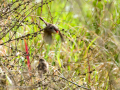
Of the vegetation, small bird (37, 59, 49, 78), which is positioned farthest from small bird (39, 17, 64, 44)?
small bird (37, 59, 49, 78)

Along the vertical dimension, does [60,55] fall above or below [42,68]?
above

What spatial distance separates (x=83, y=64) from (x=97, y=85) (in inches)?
15.9

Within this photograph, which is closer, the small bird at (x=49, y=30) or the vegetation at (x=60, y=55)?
the small bird at (x=49, y=30)

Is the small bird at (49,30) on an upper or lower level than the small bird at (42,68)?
upper

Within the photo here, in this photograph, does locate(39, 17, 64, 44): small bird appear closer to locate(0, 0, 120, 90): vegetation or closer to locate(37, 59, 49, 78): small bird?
locate(0, 0, 120, 90): vegetation

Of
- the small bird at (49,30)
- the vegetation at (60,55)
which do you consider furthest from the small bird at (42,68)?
the small bird at (49,30)

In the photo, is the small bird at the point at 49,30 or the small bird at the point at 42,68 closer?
the small bird at the point at 49,30

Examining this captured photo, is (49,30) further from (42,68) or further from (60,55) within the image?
(60,55)

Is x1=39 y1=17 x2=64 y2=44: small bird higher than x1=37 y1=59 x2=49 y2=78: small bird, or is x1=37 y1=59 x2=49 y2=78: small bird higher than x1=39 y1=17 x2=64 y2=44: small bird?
x1=39 y1=17 x2=64 y2=44: small bird

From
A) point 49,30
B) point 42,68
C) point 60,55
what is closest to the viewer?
point 49,30

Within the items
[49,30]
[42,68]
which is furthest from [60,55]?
[49,30]

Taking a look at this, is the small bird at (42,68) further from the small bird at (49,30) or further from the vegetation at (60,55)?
the small bird at (49,30)

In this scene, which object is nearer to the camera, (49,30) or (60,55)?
(49,30)

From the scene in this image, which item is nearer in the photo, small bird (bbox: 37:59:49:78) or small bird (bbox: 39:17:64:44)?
small bird (bbox: 39:17:64:44)
